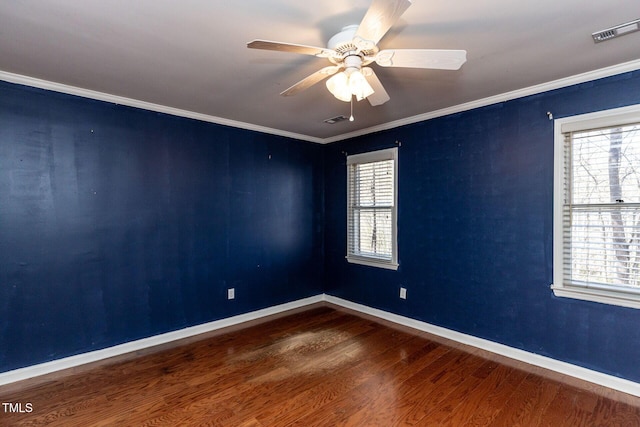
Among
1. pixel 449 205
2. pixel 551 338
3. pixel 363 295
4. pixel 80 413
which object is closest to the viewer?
pixel 80 413

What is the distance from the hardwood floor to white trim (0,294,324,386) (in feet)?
0.32

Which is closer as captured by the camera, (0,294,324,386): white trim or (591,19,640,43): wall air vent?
(591,19,640,43): wall air vent

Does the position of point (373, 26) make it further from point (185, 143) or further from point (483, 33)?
point (185, 143)

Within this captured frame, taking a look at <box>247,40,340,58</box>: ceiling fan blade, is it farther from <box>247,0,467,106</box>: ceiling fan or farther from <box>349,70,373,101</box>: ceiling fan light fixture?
<box>349,70,373,101</box>: ceiling fan light fixture

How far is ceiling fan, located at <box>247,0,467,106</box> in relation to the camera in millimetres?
1563

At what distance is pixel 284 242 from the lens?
15.0 ft

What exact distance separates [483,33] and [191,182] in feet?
10.1

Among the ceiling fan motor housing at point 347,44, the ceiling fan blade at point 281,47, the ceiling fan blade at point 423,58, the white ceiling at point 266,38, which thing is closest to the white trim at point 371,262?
the white ceiling at point 266,38

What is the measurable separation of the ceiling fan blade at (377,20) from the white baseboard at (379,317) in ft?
9.81

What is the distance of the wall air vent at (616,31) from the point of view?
191 centimetres

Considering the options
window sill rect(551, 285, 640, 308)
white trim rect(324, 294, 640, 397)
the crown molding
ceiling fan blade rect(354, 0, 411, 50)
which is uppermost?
the crown molding

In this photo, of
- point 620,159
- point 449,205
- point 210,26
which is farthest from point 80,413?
point 620,159

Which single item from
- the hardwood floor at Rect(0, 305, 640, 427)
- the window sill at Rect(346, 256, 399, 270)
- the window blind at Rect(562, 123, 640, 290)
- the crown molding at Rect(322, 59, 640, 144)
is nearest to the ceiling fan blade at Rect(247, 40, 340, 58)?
the crown molding at Rect(322, 59, 640, 144)

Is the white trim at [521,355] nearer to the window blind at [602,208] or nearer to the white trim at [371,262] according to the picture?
the white trim at [371,262]
